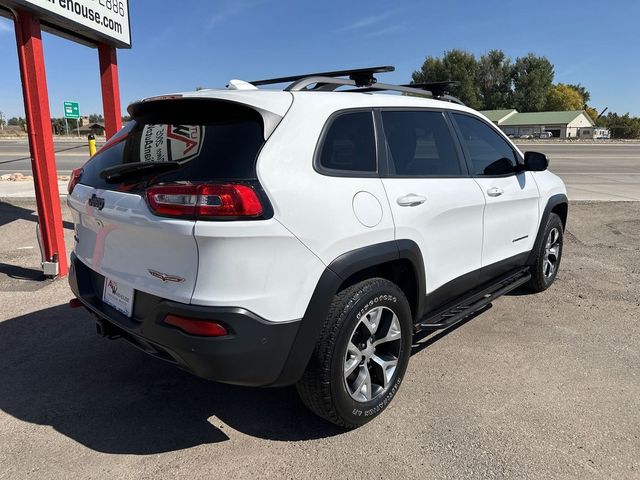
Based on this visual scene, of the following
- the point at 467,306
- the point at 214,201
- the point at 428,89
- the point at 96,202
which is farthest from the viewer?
the point at 428,89

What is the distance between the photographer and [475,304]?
3686mm

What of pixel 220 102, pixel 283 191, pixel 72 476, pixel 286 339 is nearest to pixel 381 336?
pixel 286 339

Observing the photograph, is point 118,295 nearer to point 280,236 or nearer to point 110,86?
point 280,236

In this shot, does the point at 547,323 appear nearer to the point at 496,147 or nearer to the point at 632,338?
the point at 632,338

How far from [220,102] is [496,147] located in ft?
8.41

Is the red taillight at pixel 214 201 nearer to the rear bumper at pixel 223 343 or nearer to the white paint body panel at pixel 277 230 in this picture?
the white paint body panel at pixel 277 230

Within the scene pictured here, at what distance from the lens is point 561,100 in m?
104

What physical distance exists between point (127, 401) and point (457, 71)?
88608 mm

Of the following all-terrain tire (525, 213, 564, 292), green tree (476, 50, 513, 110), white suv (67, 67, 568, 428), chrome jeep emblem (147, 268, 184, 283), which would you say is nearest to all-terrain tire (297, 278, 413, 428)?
white suv (67, 67, 568, 428)

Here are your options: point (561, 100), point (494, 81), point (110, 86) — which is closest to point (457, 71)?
point (494, 81)

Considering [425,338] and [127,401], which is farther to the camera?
[425,338]

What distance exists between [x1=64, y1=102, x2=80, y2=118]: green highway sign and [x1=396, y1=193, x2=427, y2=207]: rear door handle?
3663 centimetres

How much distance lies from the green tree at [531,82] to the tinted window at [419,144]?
314 ft

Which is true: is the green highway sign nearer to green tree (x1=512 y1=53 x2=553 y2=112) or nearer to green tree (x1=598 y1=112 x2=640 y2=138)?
green tree (x1=512 y1=53 x2=553 y2=112)
